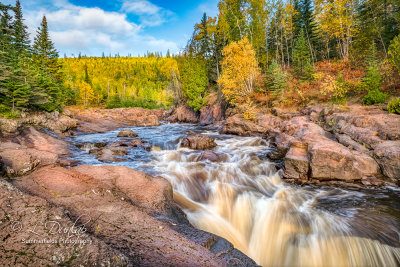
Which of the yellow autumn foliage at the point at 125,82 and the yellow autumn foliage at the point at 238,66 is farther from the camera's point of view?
the yellow autumn foliage at the point at 125,82

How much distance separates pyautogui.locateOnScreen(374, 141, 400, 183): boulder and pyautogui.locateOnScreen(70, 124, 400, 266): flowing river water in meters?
0.70

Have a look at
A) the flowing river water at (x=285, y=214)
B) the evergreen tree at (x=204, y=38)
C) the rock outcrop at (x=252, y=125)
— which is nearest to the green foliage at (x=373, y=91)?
the rock outcrop at (x=252, y=125)

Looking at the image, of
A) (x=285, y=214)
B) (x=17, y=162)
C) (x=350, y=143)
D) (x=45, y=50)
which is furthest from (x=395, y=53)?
(x=45, y=50)

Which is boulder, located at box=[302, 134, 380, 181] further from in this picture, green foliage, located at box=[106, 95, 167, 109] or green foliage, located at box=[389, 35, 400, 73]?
green foliage, located at box=[106, 95, 167, 109]

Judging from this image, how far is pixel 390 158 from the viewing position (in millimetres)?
7582

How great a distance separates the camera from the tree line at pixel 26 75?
13776 millimetres

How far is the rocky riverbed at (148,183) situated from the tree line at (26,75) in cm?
178

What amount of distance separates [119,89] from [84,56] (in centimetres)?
10884

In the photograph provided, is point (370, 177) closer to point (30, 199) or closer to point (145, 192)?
point (145, 192)

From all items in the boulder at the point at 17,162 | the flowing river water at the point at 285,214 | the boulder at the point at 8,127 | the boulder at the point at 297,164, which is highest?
the boulder at the point at 8,127

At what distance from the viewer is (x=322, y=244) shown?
509cm

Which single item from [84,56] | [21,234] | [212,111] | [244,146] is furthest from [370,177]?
[84,56]

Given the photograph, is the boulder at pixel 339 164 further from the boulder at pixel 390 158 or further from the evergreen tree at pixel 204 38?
the evergreen tree at pixel 204 38

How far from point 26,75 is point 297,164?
2131cm
